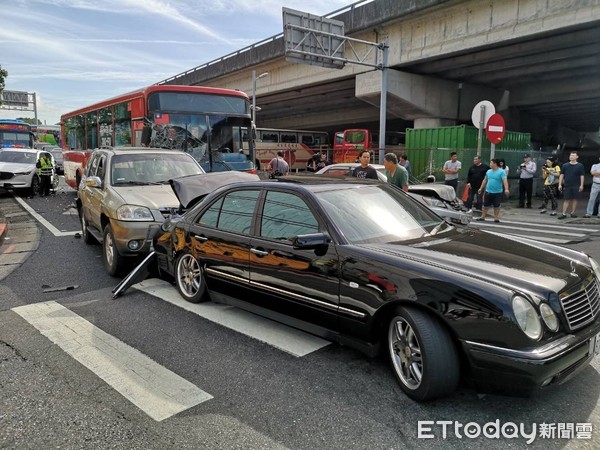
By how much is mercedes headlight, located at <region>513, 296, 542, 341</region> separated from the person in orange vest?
57.5ft

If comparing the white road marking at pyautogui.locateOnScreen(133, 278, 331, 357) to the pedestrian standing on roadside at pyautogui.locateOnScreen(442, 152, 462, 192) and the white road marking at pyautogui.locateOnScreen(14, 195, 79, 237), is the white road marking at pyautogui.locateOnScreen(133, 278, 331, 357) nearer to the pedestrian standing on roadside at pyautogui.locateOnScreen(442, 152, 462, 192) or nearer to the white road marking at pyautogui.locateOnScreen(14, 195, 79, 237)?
the white road marking at pyautogui.locateOnScreen(14, 195, 79, 237)

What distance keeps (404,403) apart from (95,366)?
7.69 ft

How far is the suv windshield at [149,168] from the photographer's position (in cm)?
719

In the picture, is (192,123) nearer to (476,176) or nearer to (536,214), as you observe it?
(476,176)

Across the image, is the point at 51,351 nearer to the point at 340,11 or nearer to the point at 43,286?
the point at 43,286

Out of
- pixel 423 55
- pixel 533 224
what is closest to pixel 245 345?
pixel 533 224

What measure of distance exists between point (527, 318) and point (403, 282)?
747mm

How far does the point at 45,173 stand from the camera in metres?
16.6

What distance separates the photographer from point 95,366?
11.8ft

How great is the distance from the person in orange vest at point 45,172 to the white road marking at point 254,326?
44.1 ft

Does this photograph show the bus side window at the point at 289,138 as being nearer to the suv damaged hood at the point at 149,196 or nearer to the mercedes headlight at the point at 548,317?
the suv damaged hood at the point at 149,196

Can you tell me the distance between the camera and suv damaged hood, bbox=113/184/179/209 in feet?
20.7

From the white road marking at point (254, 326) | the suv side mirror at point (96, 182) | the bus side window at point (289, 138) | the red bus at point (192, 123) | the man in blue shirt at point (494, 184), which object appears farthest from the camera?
the bus side window at point (289, 138)

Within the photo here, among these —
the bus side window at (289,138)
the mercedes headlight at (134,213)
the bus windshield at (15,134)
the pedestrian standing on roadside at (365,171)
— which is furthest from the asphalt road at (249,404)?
the bus side window at (289,138)
